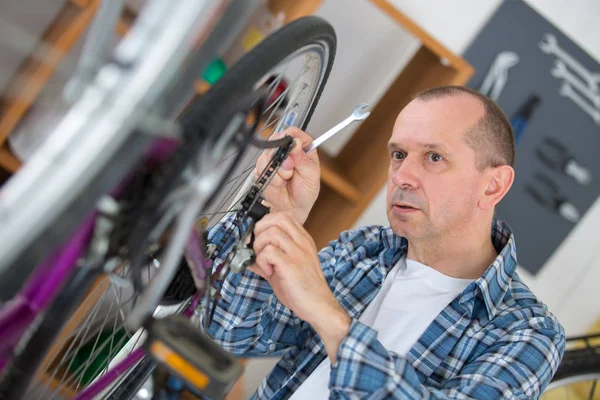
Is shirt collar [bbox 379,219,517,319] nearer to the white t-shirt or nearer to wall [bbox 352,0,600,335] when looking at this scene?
the white t-shirt

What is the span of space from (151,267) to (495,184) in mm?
632

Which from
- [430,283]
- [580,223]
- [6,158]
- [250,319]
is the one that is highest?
[580,223]

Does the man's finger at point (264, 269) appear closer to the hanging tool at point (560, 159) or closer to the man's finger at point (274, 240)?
the man's finger at point (274, 240)

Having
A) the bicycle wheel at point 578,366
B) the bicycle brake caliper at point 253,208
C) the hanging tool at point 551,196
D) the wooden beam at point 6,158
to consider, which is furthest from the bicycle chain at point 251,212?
the hanging tool at point 551,196

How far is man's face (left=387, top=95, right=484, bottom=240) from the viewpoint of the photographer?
1.01m

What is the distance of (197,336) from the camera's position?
466 millimetres

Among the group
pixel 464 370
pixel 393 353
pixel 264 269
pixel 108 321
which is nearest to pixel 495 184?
pixel 464 370

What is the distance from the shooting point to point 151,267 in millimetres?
792

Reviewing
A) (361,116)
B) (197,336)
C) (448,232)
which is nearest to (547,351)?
(448,232)

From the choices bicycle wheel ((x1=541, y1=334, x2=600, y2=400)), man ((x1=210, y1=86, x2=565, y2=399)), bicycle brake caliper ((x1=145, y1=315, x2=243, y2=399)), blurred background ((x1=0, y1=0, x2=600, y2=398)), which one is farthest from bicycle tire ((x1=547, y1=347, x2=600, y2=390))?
bicycle brake caliper ((x1=145, y1=315, x2=243, y2=399))

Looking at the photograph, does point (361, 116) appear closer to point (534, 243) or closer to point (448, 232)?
point (448, 232)

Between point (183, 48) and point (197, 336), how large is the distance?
22 cm

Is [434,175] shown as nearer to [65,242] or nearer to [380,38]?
[65,242]

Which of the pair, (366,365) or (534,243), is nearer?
(366,365)
